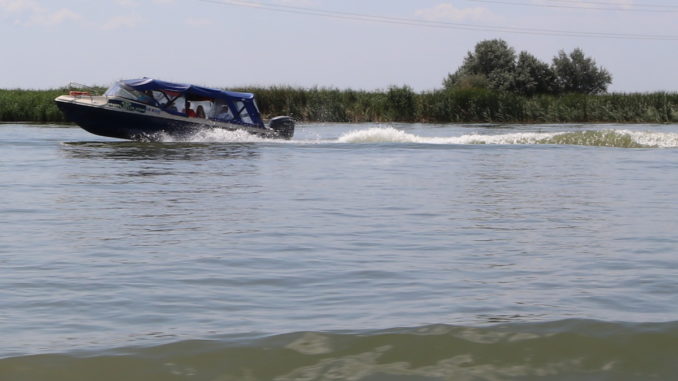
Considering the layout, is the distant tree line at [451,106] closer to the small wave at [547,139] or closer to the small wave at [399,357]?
the small wave at [547,139]

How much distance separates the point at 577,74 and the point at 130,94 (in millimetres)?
62883

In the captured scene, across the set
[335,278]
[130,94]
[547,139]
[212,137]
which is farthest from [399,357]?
[547,139]

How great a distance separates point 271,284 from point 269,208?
582 centimetres

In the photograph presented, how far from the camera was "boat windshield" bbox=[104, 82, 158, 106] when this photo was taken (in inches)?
1201

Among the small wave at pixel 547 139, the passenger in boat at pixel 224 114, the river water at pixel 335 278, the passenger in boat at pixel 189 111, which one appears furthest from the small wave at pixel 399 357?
the small wave at pixel 547 139

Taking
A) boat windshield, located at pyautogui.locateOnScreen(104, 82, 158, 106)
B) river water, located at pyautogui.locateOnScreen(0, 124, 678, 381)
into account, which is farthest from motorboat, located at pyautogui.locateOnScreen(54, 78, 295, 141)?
river water, located at pyautogui.locateOnScreen(0, 124, 678, 381)

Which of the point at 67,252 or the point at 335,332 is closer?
the point at 335,332

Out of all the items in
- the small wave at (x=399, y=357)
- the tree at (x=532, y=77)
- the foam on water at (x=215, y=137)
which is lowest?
the small wave at (x=399, y=357)

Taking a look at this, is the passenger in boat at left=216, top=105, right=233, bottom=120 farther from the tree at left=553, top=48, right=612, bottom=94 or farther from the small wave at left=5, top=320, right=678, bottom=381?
the tree at left=553, top=48, right=612, bottom=94

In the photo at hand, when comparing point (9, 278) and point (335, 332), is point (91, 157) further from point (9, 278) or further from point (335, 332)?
point (335, 332)

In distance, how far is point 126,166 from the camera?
21.7m

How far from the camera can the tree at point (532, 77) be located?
8206 centimetres

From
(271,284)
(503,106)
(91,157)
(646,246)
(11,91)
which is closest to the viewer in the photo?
(271,284)

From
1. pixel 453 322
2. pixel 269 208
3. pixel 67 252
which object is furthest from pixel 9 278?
pixel 269 208
